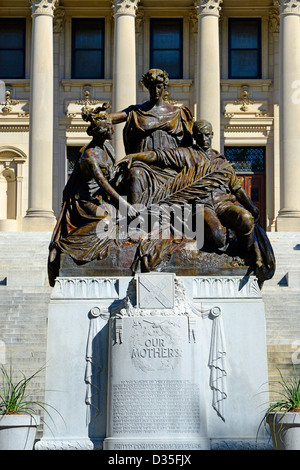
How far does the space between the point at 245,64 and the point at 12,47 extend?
9.00m

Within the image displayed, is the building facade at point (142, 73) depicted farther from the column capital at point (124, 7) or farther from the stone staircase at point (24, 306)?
the stone staircase at point (24, 306)

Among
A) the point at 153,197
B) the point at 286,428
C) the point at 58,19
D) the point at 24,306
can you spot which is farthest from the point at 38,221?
the point at 286,428

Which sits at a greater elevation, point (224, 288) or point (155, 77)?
point (155, 77)

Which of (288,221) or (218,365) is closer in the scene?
(218,365)

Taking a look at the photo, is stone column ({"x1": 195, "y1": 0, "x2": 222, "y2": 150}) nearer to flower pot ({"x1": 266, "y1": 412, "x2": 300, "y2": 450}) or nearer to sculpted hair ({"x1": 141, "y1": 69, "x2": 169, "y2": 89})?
sculpted hair ({"x1": 141, "y1": 69, "x2": 169, "y2": 89})

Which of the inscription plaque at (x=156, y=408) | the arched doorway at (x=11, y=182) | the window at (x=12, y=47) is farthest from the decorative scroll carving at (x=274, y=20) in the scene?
the inscription plaque at (x=156, y=408)

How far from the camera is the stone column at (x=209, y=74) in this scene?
1587 inches

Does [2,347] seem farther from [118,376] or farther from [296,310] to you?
[118,376]

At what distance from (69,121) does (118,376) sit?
3242 cm

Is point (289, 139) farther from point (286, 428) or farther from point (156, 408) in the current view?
point (286, 428)

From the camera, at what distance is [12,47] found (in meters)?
45.1

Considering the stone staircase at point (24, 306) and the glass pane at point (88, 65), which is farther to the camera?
the glass pane at point (88, 65)

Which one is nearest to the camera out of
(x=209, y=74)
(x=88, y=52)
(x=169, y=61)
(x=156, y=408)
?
(x=156, y=408)

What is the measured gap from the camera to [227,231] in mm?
13719
